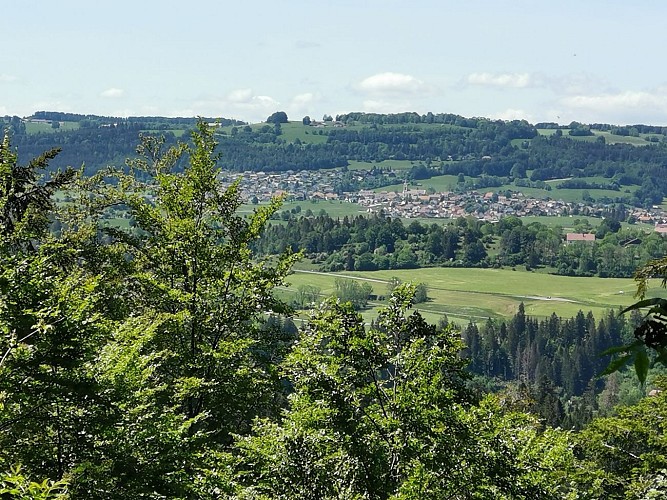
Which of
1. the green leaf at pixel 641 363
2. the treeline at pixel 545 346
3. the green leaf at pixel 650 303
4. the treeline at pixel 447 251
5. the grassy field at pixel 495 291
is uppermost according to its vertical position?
the green leaf at pixel 650 303

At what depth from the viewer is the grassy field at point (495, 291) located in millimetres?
149375

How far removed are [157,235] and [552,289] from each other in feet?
511

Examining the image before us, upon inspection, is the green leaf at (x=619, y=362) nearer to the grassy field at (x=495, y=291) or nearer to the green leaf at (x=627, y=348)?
the green leaf at (x=627, y=348)

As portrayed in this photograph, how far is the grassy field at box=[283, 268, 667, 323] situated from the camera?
490ft

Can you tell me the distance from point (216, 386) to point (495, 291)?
150271 millimetres

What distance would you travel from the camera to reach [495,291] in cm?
16538

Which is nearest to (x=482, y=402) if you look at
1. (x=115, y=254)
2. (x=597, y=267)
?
(x=115, y=254)

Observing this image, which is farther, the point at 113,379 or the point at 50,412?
the point at 113,379

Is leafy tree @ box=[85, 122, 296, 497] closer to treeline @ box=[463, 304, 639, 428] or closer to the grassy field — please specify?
treeline @ box=[463, 304, 639, 428]

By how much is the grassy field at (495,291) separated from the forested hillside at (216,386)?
4568 inches

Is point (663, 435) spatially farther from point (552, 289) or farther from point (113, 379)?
point (552, 289)

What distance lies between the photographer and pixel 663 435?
86.5ft

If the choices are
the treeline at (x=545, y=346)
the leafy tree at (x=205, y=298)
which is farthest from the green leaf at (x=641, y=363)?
the treeline at (x=545, y=346)

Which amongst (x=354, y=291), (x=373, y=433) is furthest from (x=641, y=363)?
(x=354, y=291)
